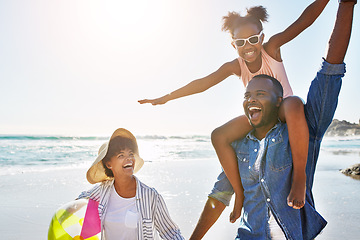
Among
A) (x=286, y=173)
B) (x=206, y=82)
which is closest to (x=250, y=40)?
(x=206, y=82)

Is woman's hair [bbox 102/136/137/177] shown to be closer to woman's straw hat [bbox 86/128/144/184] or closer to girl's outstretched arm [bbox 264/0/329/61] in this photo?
woman's straw hat [bbox 86/128/144/184]

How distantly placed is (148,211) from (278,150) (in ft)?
4.01

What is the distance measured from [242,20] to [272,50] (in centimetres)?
45

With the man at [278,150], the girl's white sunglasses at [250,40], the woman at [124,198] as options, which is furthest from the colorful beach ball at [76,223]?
the girl's white sunglasses at [250,40]

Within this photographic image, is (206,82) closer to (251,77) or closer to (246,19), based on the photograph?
(251,77)

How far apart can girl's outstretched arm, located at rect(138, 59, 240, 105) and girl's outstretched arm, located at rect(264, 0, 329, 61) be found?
1.12ft

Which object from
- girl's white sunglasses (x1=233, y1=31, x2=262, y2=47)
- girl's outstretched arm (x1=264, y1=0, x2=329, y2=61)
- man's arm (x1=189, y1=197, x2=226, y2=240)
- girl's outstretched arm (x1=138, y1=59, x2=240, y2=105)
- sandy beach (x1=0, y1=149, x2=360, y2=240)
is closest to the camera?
girl's outstretched arm (x1=264, y1=0, x2=329, y2=61)

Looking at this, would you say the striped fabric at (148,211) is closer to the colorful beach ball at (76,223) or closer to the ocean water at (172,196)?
the colorful beach ball at (76,223)

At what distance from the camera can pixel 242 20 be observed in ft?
11.3

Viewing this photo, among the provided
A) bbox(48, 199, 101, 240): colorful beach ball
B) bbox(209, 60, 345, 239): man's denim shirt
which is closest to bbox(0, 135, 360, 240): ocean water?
bbox(48, 199, 101, 240): colorful beach ball

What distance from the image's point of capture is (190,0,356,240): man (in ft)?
7.30

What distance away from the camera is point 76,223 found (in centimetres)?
296

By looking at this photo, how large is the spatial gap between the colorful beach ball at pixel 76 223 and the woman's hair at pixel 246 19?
2.06 meters

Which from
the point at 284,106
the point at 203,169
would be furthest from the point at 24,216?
the point at 203,169
